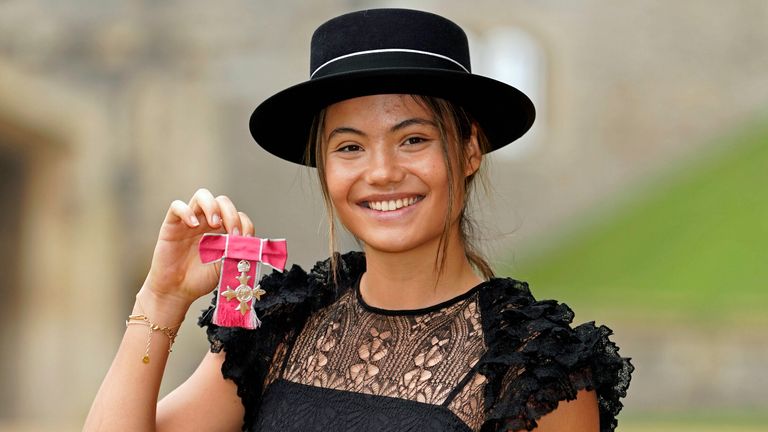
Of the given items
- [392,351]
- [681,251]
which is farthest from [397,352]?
[681,251]

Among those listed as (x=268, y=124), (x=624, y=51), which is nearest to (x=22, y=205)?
(x=624, y=51)

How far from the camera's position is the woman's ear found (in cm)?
281

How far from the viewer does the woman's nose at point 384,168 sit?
8.70 ft

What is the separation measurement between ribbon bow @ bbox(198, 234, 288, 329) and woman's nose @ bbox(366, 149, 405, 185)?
0.84 feet

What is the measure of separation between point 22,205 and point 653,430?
24.4 ft

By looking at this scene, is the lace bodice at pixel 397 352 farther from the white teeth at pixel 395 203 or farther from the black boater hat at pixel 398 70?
the black boater hat at pixel 398 70

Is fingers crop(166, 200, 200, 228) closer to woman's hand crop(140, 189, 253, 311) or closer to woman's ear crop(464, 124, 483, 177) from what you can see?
woman's hand crop(140, 189, 253, 311)

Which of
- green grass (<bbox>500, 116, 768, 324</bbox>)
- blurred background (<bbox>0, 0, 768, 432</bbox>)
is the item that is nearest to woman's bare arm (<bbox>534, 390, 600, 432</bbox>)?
green grass (<bbox>500, 116, 768, 324</bbox>)

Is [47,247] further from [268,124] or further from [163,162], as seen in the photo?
[268,124]

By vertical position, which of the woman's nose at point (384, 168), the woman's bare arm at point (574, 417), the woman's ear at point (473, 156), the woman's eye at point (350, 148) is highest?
the woman's ear at point (473, 156)

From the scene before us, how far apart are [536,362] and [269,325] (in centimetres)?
72

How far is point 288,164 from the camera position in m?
13.6

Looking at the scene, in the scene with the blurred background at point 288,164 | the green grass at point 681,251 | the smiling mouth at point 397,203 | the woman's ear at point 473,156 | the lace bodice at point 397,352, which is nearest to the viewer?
the lace bodice at point 397,352

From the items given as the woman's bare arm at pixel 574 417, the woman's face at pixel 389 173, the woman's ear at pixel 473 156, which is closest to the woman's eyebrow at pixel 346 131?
the woman's face at pixel 389 173
